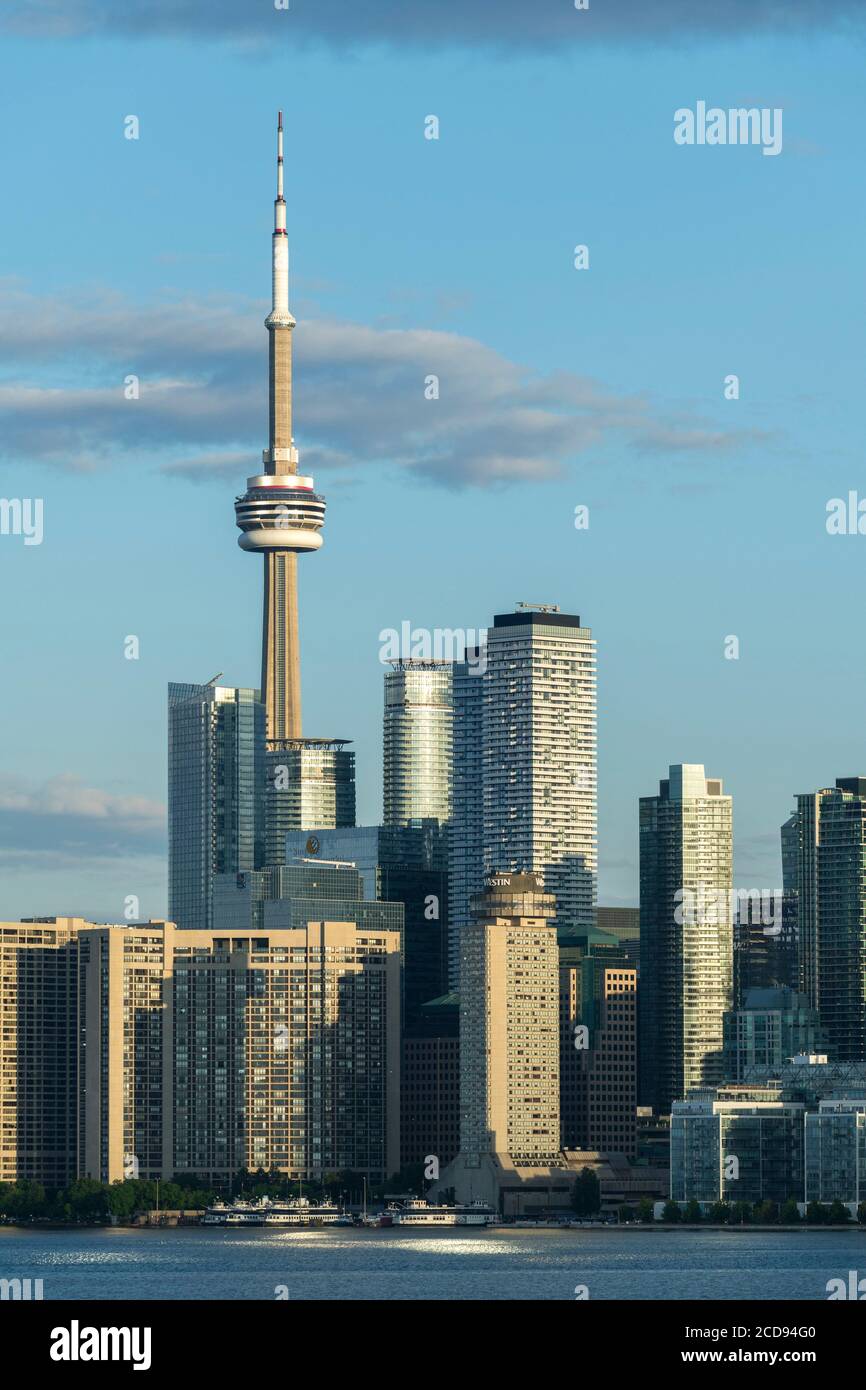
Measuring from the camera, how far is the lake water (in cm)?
13588

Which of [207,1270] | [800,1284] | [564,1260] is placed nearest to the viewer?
[800,1284]

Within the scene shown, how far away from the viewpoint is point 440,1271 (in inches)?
6250

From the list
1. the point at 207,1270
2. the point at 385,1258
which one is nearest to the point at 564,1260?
the point at 385,1258

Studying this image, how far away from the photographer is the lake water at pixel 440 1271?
13588cm
